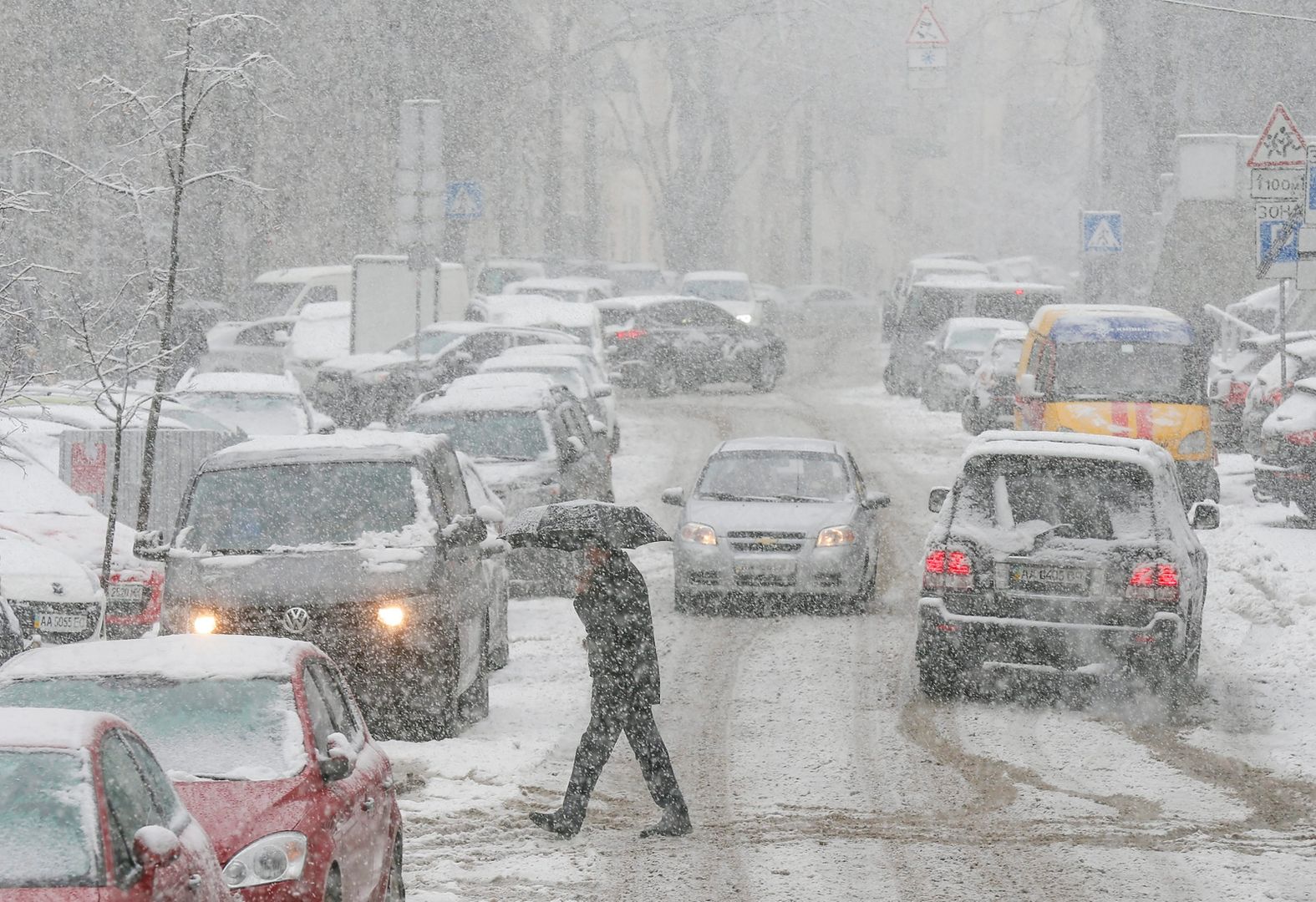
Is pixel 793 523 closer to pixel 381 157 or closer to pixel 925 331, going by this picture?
pixel 925 331

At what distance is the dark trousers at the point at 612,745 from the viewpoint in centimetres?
955

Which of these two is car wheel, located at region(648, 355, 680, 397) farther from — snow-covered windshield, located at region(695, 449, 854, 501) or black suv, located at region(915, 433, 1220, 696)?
black suv, located at region(915, 433, 1220, 696)

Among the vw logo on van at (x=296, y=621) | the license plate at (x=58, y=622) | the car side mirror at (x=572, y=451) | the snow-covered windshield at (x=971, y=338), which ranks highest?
the snow-covered windshield at (x=971, y=338)

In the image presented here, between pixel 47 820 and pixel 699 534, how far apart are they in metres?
11.8

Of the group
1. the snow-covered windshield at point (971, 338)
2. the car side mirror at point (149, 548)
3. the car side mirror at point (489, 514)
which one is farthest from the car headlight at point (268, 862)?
the snow-covered windshield at point (971, 338)

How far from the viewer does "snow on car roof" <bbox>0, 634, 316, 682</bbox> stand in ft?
23.9

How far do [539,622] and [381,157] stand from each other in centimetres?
2925

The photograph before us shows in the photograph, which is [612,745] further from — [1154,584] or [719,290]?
[719,290]

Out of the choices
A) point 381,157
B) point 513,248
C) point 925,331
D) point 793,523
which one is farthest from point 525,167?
point 793,523

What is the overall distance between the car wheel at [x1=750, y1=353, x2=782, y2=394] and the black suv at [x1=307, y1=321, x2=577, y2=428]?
573cm

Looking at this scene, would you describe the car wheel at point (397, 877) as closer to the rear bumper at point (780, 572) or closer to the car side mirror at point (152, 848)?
the car side mirror at point (152, 848)

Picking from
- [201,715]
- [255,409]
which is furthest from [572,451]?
[201,715]

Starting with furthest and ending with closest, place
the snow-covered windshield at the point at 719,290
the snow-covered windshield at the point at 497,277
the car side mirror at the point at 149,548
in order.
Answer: the snow-covered windshield at the point at 497,277 < the snow-covered windshield at the point at 719,290 < the car side mirror at the point at 149,548

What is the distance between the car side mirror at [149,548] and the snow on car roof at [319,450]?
619mm
